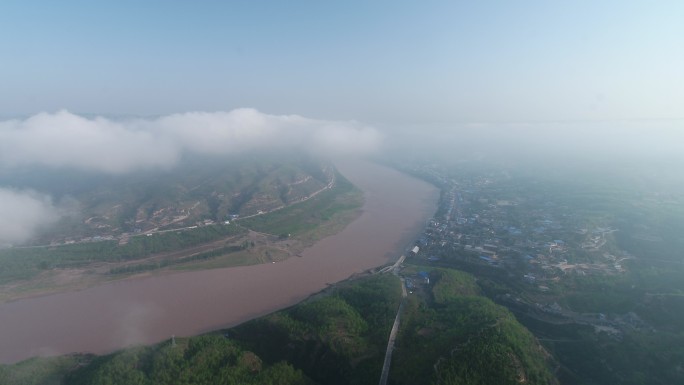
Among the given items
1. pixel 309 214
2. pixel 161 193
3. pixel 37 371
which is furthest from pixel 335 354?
pixel 161 193

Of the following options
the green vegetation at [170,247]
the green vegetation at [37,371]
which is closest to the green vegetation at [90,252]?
the green vegetation at [170,247]

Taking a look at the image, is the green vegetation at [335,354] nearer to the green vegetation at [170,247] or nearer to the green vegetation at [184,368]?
the green vegetation at [184,368]

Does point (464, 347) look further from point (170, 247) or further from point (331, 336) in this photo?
point (170, 247)

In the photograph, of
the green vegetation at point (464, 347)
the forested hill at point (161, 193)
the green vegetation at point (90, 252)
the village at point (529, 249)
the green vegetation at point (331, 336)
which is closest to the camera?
the green vegetation at point (464, 347)

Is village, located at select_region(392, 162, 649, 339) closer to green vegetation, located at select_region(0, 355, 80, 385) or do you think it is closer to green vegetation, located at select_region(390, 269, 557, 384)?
green vegetation, located at select_region(390, 269, 557, 384)

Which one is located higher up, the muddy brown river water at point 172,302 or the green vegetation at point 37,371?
the green vegetation at point 37,371

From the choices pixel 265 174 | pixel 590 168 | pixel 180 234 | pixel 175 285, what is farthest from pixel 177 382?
pixel 590 168

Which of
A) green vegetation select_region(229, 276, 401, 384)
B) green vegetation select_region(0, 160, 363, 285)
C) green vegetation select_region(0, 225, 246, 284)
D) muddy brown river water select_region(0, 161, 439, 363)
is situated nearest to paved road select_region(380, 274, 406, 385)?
green vegetation select_region(229, 276, 401, 384)

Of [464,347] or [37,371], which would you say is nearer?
[464,347]
